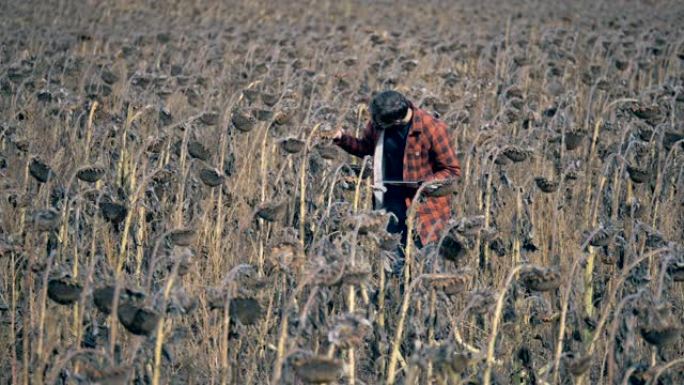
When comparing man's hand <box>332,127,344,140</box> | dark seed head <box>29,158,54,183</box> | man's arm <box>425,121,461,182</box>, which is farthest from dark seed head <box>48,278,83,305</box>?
man's arm <box>425,121,461,182</box>

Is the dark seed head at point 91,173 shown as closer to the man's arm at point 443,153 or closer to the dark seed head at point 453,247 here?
the dark seed head at point 453,247

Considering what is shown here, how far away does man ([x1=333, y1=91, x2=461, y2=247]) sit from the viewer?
14.9ft

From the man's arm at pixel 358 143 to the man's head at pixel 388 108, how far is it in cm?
28

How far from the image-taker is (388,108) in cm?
438

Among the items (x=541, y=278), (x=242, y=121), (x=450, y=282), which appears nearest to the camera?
(x=541, y=278)

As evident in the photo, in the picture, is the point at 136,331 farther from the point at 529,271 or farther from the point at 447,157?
the point at 447,157

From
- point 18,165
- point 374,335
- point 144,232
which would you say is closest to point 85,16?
point 18,165

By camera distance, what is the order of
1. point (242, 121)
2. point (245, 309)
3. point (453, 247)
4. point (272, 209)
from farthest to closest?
point (242, 121)
point (272, 209)
point (453, 247)
point (245, 309)

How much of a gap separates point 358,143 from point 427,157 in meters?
0.35

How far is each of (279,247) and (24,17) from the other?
1027 centimetres

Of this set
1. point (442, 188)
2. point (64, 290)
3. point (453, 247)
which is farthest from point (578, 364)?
point (64, 290)

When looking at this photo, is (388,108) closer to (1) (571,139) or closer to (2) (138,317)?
(1) (571,139)

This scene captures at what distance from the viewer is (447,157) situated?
458 cm

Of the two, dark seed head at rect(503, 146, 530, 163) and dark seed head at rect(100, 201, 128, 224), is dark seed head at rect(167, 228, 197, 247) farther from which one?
dark seed head at rect(503, 146, 530, 163)
